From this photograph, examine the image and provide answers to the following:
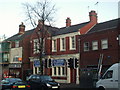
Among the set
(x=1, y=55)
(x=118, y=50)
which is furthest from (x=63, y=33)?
(x=1, y=55)

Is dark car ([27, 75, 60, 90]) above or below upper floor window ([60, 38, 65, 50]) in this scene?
below

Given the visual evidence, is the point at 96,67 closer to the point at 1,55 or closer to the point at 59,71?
the point at 59,71

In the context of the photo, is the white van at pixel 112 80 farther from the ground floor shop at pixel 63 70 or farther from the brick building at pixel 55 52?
the ground floor shop at pixel 63 70

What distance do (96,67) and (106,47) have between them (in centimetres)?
303

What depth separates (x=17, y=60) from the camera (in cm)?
4622

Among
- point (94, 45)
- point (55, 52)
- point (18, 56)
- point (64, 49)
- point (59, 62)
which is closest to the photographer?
point (94, 45)

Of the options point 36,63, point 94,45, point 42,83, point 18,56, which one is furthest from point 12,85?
point 18,56

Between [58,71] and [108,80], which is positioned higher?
[108,80]

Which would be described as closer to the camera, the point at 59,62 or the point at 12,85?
the point at 12,85

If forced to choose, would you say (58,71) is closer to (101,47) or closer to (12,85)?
(101,47)

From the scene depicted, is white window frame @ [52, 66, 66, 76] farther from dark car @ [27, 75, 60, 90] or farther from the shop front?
dark car @ [27, 75, 60, 90]

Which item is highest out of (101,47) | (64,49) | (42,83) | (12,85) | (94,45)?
(94,45)

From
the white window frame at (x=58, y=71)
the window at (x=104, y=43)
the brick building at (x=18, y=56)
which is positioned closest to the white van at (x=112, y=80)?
the window at (x=104, y=43)

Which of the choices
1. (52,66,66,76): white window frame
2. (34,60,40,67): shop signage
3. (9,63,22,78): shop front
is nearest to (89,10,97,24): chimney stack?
(52,66,66,76): white window frame
